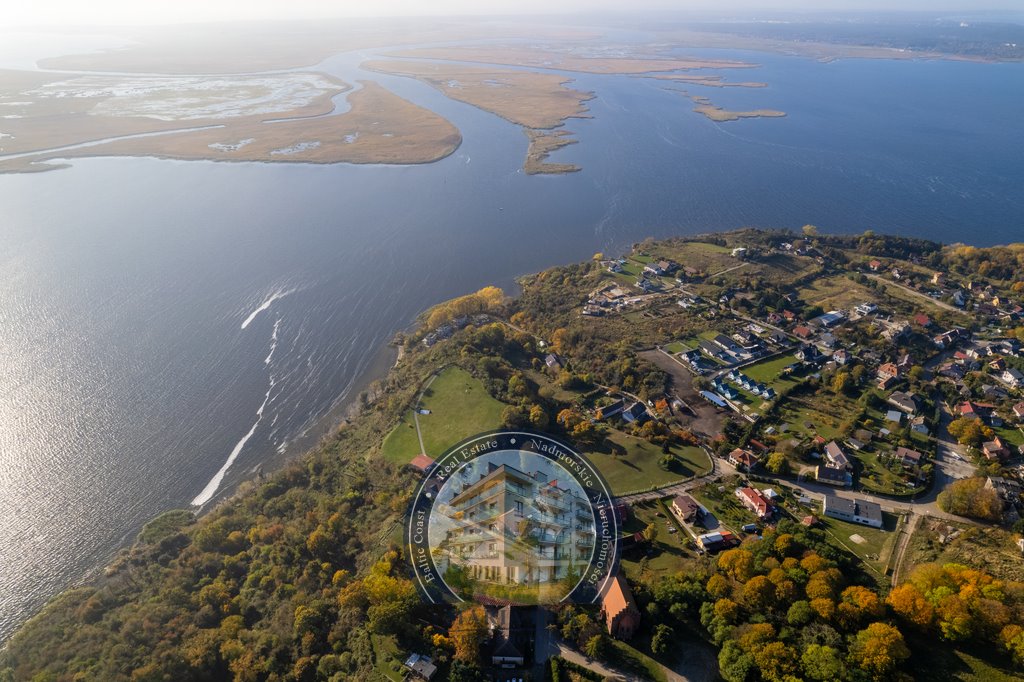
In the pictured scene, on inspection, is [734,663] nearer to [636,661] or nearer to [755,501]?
[636,661]

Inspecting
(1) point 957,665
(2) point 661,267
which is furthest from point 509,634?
(2) point 661,267

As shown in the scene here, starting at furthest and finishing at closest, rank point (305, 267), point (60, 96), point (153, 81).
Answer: point (153, 81), point (60, 96), point (305, 267)

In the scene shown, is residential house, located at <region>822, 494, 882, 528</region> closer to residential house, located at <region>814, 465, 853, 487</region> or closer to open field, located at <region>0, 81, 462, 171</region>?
residential house, located at <region>814, 465, 853, 487</region>

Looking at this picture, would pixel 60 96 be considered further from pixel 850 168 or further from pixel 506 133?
pixel 850 168

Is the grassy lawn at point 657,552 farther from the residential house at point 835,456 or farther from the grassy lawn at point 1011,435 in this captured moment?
the grassy lawn at point 1011,435

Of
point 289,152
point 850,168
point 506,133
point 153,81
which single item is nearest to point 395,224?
point 289,152

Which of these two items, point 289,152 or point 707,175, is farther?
point 289,152

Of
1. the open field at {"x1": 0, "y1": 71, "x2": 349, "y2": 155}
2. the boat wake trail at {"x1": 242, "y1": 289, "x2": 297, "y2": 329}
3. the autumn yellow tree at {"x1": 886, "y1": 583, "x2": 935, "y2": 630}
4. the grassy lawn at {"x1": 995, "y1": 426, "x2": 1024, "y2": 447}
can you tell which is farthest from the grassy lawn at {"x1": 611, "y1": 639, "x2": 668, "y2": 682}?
the open field at {"x1": 0, "y1": 71, "x2": 349, "y2": 155}
